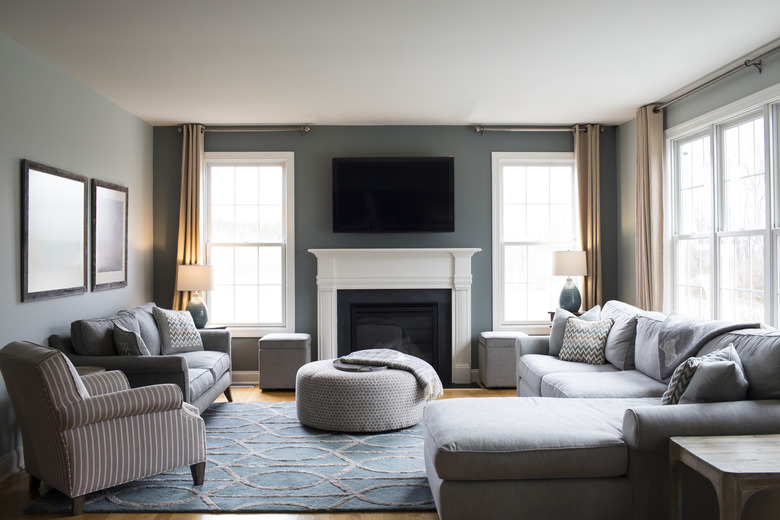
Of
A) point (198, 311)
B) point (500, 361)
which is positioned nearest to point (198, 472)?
point (198, 311)

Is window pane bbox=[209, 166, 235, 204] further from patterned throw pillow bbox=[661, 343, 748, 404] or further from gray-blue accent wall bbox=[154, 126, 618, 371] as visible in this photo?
patterned throw pillow bbox=[661, 343, 748, 404]

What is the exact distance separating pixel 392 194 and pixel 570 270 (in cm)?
190

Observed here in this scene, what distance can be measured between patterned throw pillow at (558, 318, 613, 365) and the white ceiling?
6.24ft

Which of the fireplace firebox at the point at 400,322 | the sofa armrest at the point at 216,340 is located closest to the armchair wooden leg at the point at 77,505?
the sofa armrest at the point at 216,340

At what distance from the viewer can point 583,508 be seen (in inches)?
95.0

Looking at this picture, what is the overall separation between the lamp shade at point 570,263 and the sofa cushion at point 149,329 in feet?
12.0

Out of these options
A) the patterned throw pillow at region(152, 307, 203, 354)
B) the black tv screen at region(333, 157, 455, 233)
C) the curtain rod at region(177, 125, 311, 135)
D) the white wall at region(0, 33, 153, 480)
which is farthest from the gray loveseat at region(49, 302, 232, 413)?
the curtain rod at region(177, 125, 311, 135)

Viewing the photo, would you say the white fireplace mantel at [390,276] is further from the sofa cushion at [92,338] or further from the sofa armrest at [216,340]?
the sofa cushion at [92,338]

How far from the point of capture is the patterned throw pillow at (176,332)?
15.1 ft

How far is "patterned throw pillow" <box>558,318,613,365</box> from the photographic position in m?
4.13

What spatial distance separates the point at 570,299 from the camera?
5.42 meters

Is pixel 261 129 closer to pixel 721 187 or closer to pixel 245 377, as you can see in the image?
pixel 245 377

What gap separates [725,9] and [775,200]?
1352 mm

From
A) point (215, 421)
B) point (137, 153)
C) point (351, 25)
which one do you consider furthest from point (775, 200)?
point (137, 153)
